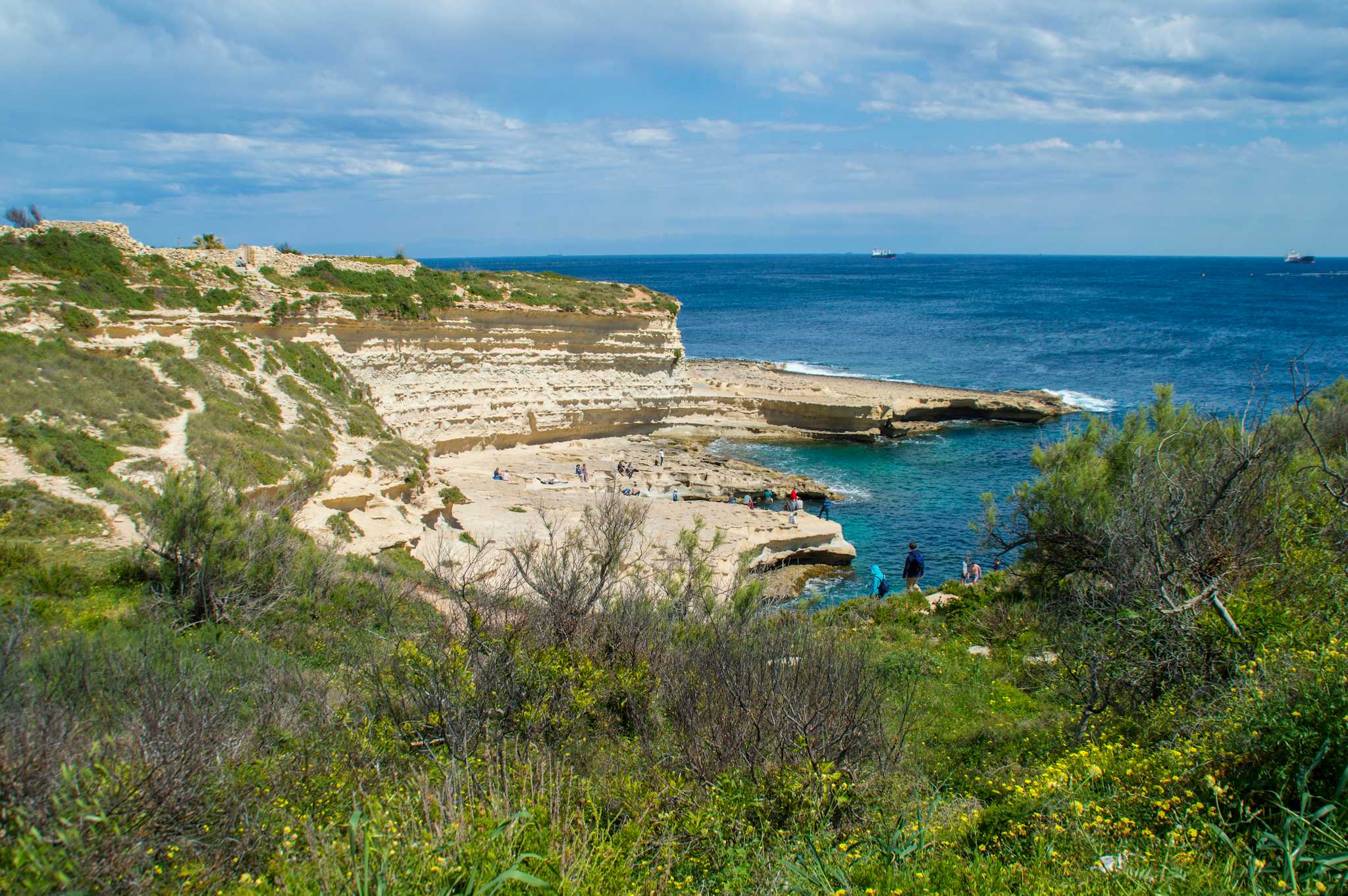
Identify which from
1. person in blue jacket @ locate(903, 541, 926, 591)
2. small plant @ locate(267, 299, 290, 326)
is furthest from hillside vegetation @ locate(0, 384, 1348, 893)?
small plant @ locate(267, 299, 290, 326)

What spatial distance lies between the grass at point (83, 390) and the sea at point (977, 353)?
16574 millimetres

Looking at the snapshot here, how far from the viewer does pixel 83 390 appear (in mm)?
16578

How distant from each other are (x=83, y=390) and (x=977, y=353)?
62926mm

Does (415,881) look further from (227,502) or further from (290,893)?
(227,502)

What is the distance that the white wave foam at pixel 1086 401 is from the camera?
141 ft

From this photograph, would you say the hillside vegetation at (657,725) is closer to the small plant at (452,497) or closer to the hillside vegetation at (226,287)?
the small plant at (452,497)

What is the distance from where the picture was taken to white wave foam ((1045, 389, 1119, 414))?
4306 cm

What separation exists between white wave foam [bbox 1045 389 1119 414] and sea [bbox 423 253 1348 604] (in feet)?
0.78

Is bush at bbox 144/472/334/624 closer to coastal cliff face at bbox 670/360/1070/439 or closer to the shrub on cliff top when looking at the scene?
the shrub on cliff top

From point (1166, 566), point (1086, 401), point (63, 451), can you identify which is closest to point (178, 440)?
point (63, 451)

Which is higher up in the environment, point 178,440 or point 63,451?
point 63,451

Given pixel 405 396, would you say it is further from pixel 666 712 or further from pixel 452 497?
pixel 666 712

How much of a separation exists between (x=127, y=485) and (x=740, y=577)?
10961 millimetres

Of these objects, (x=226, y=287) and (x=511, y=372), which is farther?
(x=511, y=372)
